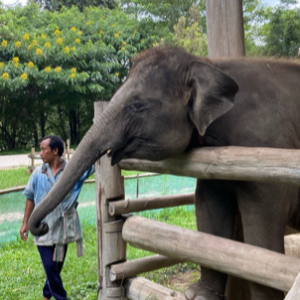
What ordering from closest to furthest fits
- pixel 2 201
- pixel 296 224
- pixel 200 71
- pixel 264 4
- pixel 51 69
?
pixel 200 71, pixel 296 224, pixel 2 201, pixel 51 69, pixel 264 4

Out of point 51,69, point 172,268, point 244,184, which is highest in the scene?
point 51,69

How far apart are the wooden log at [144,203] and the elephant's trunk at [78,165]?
2.69ft

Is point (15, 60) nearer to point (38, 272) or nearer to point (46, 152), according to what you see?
point (38, 272)

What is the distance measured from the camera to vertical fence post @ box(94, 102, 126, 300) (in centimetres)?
290

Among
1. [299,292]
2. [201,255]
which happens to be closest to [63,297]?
[201,255]

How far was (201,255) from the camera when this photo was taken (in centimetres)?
215

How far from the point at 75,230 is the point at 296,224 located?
74.1 inches

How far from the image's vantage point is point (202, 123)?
2008 millimetres

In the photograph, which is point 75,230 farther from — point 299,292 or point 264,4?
point 264,4

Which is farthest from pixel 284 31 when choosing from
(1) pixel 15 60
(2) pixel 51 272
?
(2) pixel 51 272

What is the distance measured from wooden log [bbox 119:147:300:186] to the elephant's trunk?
1.36 ft

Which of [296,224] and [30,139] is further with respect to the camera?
[30,139]

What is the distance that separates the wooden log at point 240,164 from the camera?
5.32 feet

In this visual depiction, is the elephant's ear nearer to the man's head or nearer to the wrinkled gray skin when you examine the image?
the wrinkled gray skin
